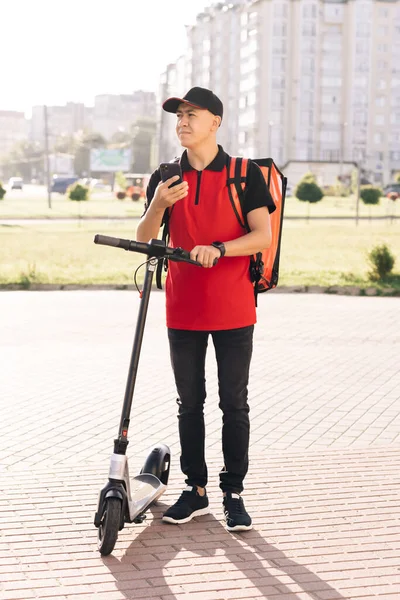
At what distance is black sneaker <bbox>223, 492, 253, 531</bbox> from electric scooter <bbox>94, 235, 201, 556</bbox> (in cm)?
32

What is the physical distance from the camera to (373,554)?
4.31 m

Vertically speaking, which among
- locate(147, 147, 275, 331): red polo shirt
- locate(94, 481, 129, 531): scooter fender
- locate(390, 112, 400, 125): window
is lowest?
locate(94, 481, 129, 531): scooter fender

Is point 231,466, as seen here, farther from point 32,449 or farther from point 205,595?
point 32,449

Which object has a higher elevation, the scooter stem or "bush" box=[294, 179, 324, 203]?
the scooter stem

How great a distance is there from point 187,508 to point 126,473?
0.46 metres

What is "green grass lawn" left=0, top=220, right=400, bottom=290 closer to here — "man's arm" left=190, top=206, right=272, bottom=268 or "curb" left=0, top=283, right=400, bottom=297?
"curb" left=0, top=283, right=400, bottom=297

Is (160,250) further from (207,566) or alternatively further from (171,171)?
(207,566)

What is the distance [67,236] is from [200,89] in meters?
27.7

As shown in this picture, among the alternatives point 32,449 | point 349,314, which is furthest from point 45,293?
point 32,449

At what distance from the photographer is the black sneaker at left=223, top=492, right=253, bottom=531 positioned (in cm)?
456

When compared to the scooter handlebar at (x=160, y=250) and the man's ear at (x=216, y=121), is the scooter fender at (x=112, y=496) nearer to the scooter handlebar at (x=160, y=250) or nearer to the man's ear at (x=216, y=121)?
the scooter handlebar at (x=160, y=250)

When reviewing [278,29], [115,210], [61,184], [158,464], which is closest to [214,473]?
[158,464]

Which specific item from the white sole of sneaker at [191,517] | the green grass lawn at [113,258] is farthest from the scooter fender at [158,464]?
the green grass lawn at [113,258]

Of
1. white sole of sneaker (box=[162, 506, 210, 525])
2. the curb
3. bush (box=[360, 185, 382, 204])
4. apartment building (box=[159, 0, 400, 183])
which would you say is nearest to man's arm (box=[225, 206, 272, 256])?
white sole of sneaker (box=[162, 506, 210, 525])
